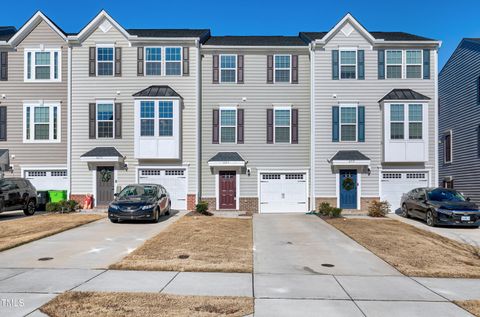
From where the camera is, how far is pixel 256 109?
21.8 m

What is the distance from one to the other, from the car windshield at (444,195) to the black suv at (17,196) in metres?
18.1

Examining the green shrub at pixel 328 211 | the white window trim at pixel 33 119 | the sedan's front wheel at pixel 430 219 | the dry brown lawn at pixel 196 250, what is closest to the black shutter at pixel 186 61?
the white window trim at pixel 33 119

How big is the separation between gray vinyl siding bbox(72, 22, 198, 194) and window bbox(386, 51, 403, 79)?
406 inches

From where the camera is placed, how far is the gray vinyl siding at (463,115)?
913 inches

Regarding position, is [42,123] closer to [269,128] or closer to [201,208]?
[201,208]

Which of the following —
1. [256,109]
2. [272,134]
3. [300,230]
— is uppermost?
[256,109]

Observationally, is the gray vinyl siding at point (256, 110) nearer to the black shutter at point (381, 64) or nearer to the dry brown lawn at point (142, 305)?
the black shutter at point (381, 64)

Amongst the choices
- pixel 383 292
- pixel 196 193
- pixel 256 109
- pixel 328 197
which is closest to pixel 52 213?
pixel 196 193

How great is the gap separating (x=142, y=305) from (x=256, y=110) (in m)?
16.5

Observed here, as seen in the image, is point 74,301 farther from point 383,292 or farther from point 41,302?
point 383,292

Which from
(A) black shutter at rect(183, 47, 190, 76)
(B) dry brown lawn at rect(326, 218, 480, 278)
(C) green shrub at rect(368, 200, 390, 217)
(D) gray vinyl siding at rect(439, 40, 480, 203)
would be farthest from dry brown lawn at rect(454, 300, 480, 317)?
(D) gray vinyl siding at rect(439, 40, 480, 203)

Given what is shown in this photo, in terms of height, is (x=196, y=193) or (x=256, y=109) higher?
(x=256, y=109)

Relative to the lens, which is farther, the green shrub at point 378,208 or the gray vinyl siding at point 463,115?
the gray vinyl siding at point 463,115

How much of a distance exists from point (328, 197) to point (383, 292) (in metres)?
14.1
